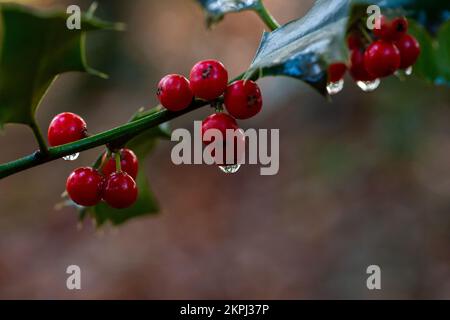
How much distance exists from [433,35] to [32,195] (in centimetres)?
546

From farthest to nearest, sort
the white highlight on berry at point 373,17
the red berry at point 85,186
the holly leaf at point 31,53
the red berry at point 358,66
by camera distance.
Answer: the red berry at point 358,66
the red berry at point 85,186
the white highlight on berry at point 373,17
the holly leaf at point 31,53

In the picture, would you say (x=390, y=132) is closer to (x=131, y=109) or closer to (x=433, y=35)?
(x=131, y=109)

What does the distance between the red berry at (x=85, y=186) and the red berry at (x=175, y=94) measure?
0.20m

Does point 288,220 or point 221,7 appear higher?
point 288,220

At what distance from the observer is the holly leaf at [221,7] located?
40.3 inches

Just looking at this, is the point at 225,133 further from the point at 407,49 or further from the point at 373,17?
the point at 407,49

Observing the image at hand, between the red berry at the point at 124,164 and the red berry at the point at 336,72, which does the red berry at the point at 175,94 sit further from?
the red berry at the point at 336,72

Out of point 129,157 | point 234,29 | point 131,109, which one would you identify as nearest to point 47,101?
point 131,109

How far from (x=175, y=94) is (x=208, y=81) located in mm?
56

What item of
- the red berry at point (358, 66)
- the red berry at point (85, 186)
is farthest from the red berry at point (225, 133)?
the red berry at point (358, 66)

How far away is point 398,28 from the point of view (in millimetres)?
1006

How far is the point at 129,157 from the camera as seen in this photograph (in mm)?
1036

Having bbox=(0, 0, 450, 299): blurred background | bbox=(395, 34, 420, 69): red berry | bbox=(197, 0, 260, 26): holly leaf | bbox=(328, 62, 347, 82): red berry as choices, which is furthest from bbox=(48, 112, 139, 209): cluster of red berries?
bbox=(0, 0, 450, 299): blurred background

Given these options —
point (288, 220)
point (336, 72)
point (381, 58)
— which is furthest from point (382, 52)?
point (288, 220)
